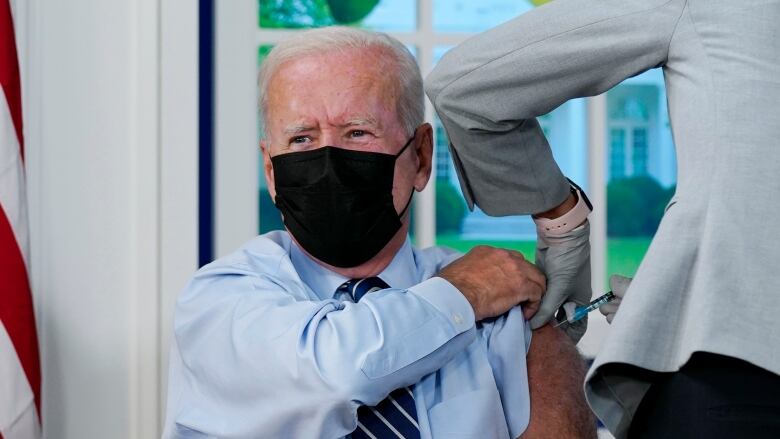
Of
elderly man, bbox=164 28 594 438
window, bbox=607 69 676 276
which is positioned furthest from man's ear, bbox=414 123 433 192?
window, bbox=607 69 676 276

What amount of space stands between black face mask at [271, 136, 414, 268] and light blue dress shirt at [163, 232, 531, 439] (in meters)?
0.07

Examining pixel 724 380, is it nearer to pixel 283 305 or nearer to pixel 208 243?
pixel 283 305

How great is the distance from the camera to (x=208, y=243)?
2.76 meters

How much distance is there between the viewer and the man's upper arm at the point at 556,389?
5.70ft

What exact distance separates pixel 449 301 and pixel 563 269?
0.83 feet

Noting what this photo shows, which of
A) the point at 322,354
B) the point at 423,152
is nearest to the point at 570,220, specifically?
the point at 423,152

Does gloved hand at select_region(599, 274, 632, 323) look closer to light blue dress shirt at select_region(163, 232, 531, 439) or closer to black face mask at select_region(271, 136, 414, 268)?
light blue dress shirt at select_region(163, 232, 531, 439)

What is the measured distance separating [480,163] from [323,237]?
401mm

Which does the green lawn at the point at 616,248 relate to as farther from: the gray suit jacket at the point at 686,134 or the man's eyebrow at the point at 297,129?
the gray suit jacket at the point at 686,134

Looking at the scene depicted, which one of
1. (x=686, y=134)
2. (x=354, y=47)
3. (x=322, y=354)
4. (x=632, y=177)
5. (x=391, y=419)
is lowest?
(x=391, y=419)

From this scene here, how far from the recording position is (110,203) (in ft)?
8.75

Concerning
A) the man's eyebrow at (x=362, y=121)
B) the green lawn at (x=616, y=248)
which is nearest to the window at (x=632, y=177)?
the green lawn at (x=616, y=248)

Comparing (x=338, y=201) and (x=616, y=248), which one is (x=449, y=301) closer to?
(x=338, y=201)

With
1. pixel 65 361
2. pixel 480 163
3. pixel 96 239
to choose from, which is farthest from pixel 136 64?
pixel 480 163
